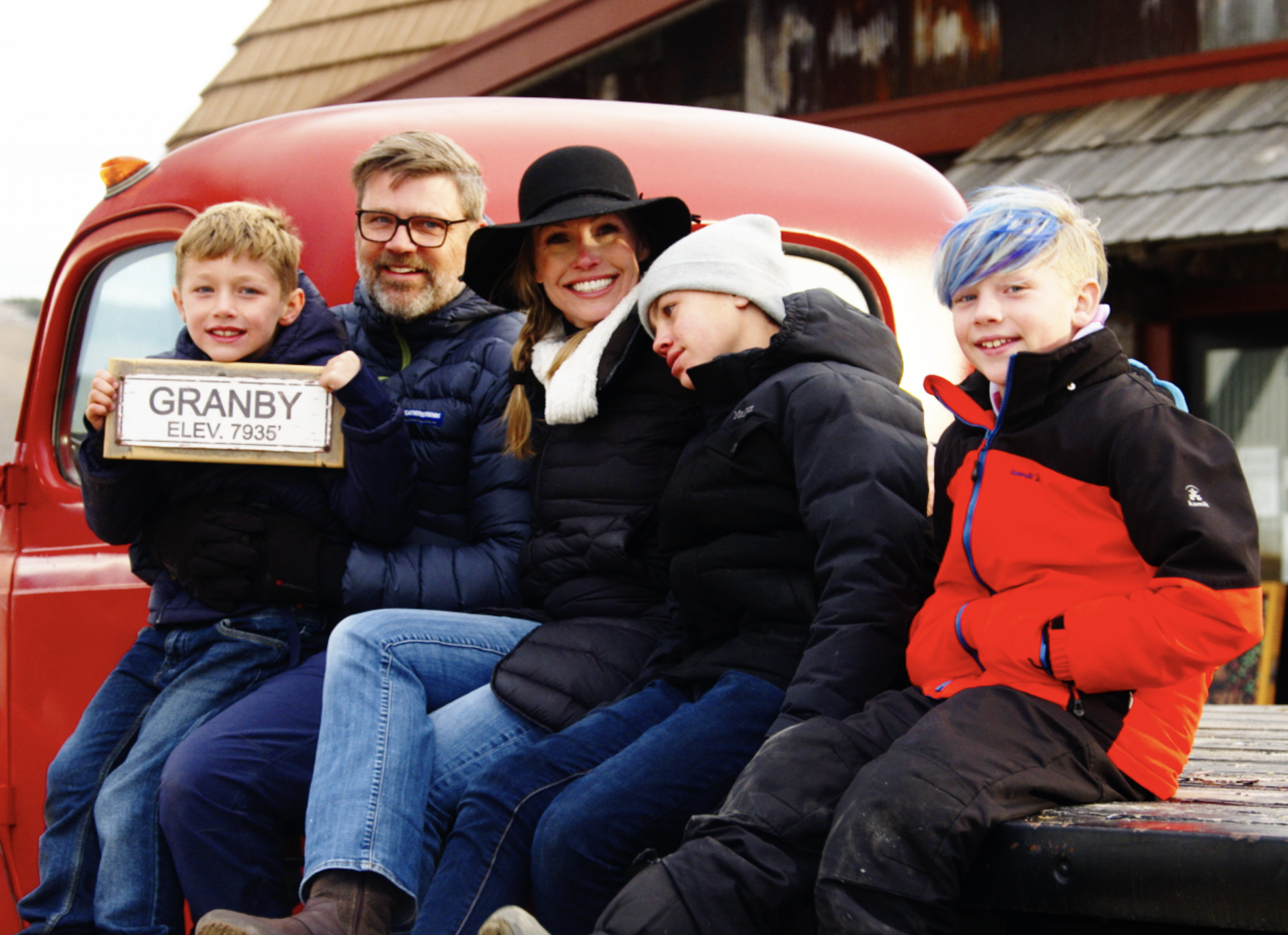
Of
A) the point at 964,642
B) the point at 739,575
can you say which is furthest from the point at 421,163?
the point at 964,642

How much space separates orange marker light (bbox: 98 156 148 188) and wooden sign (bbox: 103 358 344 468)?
893 millimetres

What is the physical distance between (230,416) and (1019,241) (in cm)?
148

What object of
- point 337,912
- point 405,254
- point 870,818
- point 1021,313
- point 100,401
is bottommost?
point 337,912

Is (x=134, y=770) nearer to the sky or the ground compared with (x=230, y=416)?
nearer to the ground

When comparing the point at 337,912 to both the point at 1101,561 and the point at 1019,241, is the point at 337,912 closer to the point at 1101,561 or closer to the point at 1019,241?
the point at 1101,561

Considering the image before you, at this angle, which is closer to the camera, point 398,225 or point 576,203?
point 576,203

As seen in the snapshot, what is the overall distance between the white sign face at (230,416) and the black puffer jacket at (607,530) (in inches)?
17.6

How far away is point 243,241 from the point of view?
2.60 meters

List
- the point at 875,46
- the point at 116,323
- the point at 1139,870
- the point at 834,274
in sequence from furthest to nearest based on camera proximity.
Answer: the point at 875,46 → the point at 116,323 → the point at 834,274 → the point at 1139,870

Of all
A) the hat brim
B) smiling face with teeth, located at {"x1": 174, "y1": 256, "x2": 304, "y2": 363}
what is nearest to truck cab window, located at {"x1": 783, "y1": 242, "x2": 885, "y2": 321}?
the hat brim

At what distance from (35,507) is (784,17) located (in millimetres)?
4656

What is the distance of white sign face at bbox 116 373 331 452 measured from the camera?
8.29 feet

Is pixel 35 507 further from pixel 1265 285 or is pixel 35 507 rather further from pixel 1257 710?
pixel 1265 285

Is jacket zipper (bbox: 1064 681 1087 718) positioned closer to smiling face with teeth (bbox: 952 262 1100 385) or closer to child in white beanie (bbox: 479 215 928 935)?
child in white beanie (bbox: 479 215 928 935)
